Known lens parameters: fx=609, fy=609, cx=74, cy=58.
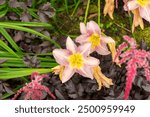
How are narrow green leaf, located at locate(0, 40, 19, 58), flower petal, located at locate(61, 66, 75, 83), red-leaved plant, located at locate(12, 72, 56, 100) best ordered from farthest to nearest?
narrow green leaf, located at locate(0, 40, 19, 58) → flower petal, located at locate(61, 66, 75, 83) → red-leaved plant, located at locate(12, 72, 56, 100)

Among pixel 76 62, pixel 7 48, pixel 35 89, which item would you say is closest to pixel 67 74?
pixel 76 62

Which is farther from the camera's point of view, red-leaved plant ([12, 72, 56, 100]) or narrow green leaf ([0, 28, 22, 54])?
narrow green leaf ([0, 28, 22, 54])

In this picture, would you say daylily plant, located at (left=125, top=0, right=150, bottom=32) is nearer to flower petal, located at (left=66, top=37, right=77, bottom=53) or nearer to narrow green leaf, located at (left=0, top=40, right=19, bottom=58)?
flower petal, located at (left=66, top=37, right=77, bottom=53)

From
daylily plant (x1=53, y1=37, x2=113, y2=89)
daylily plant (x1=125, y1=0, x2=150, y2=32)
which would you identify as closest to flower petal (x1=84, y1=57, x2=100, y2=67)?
daylily plant (x1=53, y1=37, x2=113, y2=89)

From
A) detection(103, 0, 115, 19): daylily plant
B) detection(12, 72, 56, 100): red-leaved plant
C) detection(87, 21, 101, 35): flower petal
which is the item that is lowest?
detection(12, 72, 56, 100): red-leaved plant

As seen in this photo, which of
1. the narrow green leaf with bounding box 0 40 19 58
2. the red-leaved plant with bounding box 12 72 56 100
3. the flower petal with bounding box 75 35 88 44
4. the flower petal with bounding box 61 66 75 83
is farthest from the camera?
the narrow green leaf with bounding box 0 40 19 58

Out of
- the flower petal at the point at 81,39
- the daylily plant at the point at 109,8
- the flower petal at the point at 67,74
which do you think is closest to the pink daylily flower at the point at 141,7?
the daylily plant at the point at 109,8

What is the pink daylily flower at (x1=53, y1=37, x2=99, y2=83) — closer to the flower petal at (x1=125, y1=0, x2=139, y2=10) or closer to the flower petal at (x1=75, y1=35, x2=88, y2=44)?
the flower petal at (x1=75, y1=35, x2=88, y2=44)

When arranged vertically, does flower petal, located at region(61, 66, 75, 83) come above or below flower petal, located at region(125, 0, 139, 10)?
below

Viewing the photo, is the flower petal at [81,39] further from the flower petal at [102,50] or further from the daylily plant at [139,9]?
the daylily plant at [139,9]
